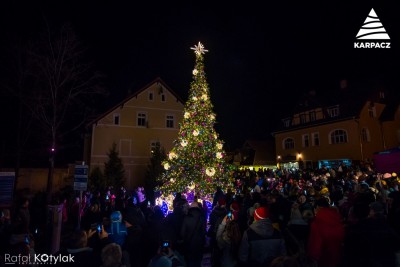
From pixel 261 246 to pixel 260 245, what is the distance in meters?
0.02

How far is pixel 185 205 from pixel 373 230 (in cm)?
504

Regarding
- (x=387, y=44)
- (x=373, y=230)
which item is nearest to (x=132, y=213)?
(x=373, y=230)

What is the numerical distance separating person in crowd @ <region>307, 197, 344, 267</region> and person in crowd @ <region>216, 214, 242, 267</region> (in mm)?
1358

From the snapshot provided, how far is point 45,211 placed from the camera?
12.7 metres

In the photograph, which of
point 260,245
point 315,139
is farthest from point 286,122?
point 260,245

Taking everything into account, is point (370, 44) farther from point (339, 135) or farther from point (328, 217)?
point (339, 135)

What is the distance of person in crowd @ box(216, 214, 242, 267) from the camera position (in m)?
4.93

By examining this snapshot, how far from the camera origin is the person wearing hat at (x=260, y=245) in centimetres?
407

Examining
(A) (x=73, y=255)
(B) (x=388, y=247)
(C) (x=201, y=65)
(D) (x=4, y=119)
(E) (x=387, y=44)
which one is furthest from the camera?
(D) (x=4, y=119)

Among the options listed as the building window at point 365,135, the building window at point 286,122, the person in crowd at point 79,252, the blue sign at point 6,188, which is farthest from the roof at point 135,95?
the person in crowd at point 79,252

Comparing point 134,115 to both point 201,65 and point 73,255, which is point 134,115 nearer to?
point 201,65

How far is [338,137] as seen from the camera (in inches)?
1164

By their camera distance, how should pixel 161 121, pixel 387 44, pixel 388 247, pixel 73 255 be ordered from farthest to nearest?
pixel 161 121
pixel 387 44
pixel 388 247
pixel 73 255

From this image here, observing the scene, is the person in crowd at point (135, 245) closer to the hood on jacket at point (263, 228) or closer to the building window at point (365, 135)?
the hood on jacket at point (263, 228)
